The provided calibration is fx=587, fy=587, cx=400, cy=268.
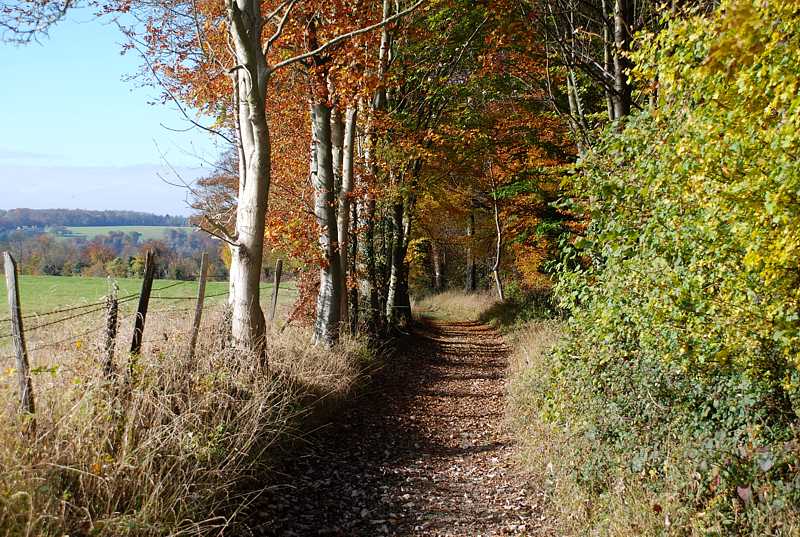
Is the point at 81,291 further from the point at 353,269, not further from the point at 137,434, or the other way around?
the point at 137,434

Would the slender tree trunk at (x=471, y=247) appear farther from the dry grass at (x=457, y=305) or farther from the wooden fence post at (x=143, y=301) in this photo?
the wooden fence post at (x=143, y=301)

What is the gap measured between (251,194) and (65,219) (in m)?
34.9

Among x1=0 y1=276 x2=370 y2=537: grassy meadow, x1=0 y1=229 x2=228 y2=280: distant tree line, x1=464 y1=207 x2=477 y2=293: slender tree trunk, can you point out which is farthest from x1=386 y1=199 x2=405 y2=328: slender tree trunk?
x1=464 y1=207 x2=477 y2=293: slender tree trunk

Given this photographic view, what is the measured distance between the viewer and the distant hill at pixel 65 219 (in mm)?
30316

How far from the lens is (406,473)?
22.8 feet

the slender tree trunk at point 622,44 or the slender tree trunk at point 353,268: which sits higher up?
the slender tree trunk at point 622,44

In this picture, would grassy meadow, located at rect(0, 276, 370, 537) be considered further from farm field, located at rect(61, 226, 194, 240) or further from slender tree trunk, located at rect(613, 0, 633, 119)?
farm field, located at rect(61, 226, 194, 240)

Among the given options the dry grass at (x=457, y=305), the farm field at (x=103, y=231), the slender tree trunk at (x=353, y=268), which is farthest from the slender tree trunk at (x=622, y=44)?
the farm field at (x=103, y=231)

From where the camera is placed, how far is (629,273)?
17.8 ft

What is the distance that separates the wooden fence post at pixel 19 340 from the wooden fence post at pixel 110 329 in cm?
72

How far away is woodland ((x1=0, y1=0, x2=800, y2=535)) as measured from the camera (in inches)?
147

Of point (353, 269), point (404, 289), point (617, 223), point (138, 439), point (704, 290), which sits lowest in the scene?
point (138, 439)

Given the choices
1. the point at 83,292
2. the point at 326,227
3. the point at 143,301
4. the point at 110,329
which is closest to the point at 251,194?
the point at 143,301

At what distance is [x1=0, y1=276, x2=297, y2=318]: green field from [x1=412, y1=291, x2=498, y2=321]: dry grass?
30.8 ft
